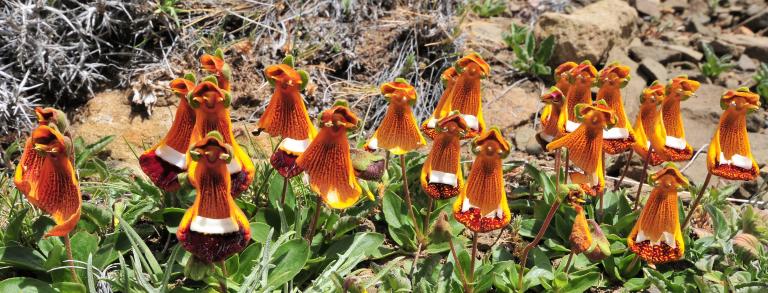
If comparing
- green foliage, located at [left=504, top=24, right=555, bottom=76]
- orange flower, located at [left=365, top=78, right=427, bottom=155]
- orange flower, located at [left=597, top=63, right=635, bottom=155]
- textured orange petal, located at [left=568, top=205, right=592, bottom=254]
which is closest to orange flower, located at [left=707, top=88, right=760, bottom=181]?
orange flower, located at [left=597, top=63, right=635, bottom=155]

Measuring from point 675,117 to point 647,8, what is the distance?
353 centimetres

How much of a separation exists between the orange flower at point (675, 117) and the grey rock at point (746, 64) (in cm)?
288

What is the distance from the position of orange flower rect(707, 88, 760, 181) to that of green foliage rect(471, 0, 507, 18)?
300cm

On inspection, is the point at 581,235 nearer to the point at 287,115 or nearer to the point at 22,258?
the point at 287,115

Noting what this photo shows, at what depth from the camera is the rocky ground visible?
15.1ft

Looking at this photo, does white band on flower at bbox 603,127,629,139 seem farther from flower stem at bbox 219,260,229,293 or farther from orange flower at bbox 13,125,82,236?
orange flower at bbox 13,125,82,236

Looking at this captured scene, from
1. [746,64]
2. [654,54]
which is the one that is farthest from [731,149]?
[746,64]

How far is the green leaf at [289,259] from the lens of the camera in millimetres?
2855

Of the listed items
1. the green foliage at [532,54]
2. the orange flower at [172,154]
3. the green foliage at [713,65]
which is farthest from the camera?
the green foliage at [713,65]

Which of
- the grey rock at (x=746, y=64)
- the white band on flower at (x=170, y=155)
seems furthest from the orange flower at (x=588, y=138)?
the grey rock at (x=746, y=64)

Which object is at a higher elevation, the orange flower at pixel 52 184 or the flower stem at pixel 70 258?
the orange flower at pixel 52 184

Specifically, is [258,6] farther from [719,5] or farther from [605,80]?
[719,5]

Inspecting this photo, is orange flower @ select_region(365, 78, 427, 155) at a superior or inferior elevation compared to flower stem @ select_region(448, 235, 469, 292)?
superior

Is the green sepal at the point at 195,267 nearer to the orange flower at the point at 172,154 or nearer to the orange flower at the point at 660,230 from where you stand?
the orange flower at the point at 172,154
